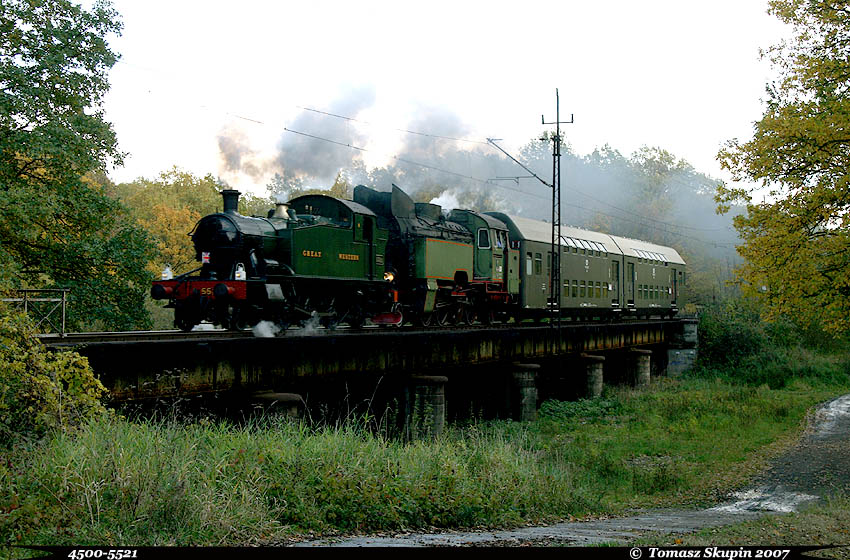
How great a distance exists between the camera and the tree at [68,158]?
20.4 meters

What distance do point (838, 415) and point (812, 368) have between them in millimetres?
12757

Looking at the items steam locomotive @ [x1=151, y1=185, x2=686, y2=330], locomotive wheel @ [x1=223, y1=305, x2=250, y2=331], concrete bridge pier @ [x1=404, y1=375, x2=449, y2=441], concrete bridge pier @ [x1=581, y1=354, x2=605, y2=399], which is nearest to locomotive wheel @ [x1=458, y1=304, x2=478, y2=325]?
steam locomotive @ [x1=151, y1=185, x2=686, y2=330]

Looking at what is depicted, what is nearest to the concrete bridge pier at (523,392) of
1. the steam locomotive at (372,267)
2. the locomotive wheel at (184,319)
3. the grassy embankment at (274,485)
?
the steam locomotive at (372,267)

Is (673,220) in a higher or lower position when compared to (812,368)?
higher

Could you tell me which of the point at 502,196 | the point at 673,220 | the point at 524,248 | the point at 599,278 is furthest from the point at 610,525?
the point at 673,220

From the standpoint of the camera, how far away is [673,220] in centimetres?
8188

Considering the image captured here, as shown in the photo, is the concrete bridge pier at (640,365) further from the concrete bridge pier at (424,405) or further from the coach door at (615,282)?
the concrete bridge pier at (424,405)

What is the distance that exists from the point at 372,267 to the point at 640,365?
839 inches

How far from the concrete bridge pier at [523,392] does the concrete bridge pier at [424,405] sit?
6.08 metres

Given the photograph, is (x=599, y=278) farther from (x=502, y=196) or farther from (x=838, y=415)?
(x=502, y=196)

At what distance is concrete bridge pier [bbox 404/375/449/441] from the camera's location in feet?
60.2

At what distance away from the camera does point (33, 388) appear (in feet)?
28.0

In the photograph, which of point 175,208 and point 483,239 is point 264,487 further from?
point 175,208

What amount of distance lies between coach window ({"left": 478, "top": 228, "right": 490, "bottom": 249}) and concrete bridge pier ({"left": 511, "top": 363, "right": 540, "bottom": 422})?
4212 millimetres
